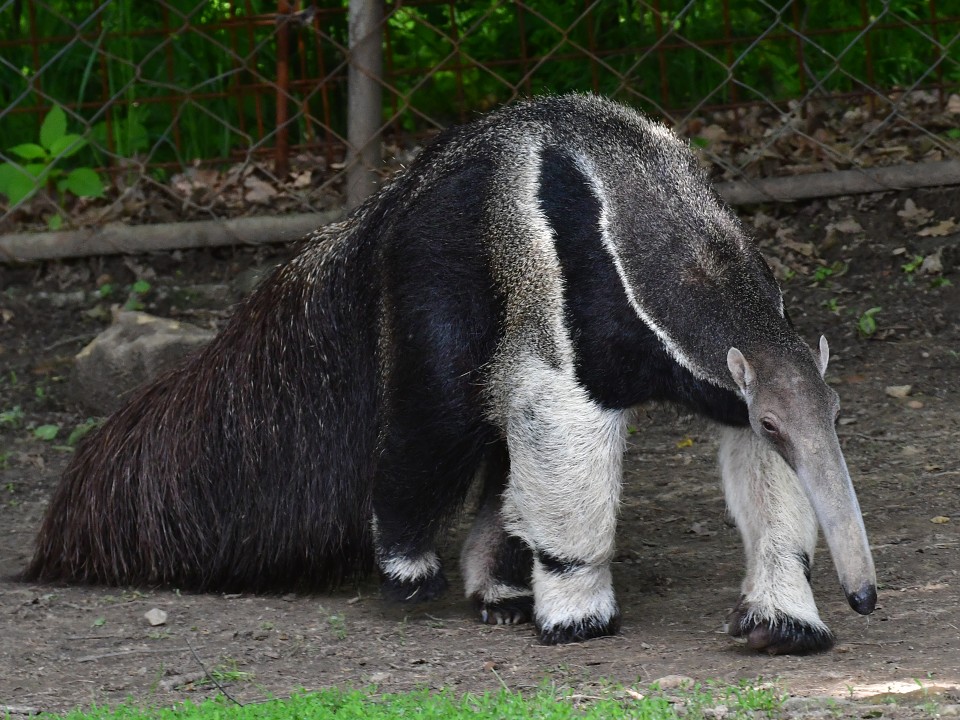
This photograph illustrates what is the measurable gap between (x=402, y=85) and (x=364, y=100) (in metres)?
1.12

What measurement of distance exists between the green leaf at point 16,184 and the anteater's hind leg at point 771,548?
452cm

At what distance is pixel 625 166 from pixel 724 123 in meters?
4.05

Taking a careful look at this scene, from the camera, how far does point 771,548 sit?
4109 mm

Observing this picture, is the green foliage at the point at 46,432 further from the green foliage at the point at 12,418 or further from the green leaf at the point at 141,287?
the green leaf at the point at 141,287

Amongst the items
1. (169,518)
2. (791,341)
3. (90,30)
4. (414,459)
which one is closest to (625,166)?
(791,341)

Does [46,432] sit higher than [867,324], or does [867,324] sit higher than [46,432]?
[867,324]

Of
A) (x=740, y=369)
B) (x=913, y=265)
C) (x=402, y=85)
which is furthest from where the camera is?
(x=402, y=85)

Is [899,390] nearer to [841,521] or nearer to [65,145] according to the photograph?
[841,521]

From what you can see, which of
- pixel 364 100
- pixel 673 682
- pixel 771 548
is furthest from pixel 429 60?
pixel 673 682

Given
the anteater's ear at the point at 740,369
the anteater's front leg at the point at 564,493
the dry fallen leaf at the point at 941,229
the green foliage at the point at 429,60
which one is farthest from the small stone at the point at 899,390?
the anteater's ear at the point at 740,369

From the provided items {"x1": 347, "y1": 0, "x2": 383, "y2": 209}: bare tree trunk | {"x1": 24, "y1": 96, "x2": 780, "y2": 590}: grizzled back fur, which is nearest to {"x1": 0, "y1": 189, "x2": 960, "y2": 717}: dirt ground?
{"x1": 24, "y1": 96, "x2": 780, "y2": 590}: grizzled back fur

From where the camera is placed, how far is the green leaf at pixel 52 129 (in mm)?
7410

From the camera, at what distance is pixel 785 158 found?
25.6 feet

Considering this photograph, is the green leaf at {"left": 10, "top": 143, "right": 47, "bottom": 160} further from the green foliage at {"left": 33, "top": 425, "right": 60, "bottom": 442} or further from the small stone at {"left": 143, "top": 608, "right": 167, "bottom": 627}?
the small stone at {"left": 143, "top": 608, "right": 167, "bottom": 627}
